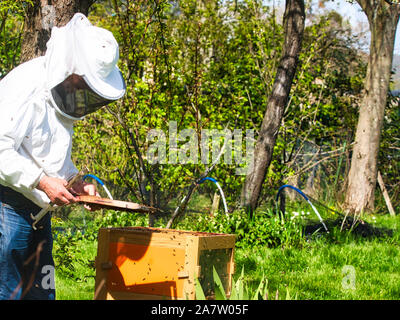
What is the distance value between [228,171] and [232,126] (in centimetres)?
67

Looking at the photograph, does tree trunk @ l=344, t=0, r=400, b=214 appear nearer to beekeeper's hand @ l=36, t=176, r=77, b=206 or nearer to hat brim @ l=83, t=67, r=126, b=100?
hat brim @ l=83, t=67, r=126, b=100

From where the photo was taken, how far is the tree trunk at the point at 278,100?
566 cm

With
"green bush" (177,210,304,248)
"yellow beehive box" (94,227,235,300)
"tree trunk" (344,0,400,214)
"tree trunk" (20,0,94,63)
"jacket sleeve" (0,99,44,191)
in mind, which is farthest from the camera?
"tree trunk" (344,0,400,214)

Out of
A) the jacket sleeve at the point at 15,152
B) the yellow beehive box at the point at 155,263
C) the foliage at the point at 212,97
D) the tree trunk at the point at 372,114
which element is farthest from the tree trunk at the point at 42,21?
the tree trunk at the point at 372,114

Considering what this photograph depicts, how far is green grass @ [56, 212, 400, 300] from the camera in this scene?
3.62 metres

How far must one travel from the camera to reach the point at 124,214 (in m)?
5.27

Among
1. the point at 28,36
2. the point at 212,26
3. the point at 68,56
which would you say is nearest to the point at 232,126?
the point at 212,26

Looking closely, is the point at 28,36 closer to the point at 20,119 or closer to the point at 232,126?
the point at 20,119

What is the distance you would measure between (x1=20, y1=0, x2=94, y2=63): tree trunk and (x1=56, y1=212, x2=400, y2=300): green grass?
138 cm

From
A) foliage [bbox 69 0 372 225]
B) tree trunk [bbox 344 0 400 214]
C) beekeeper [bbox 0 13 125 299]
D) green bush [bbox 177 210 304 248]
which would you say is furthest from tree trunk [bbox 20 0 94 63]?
tree trunk [bbox 344 0 400 214]

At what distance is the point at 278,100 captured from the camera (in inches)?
224

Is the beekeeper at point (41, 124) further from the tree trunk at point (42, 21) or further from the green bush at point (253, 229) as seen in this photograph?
the green bush at point (253, 229)

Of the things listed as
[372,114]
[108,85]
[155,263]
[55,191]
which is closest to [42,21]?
[108,85]

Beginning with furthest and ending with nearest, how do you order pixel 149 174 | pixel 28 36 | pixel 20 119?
pixel 149 174, pixel 28 36, pixel 20 119
